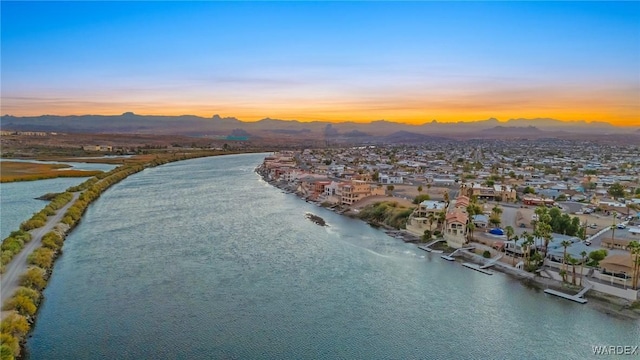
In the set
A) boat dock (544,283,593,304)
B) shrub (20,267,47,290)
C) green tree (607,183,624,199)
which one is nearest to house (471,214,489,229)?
boat dock (544,283,593,304)

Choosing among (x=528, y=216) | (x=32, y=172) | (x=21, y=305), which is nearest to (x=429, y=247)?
(x=528, y=216)

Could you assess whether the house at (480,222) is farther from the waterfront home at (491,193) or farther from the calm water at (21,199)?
the calm water at (21,199)

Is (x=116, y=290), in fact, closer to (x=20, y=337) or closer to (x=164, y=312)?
(x=164, y=312)

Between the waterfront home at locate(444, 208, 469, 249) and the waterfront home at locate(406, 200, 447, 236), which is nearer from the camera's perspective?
the waterfront home at locate(444, 208, 469, 249)

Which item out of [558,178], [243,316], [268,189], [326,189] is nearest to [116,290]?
[243,316]

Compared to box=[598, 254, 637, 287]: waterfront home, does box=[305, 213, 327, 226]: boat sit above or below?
below

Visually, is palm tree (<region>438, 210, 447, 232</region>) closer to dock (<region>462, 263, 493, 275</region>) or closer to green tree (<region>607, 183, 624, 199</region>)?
dock (<region>462, 263, 493, 275</region>)
